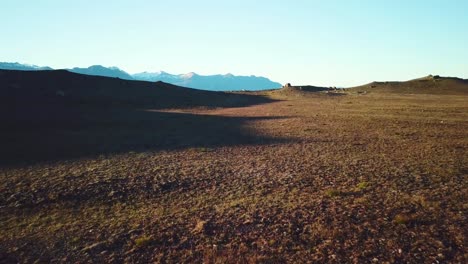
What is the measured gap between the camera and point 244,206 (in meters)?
15.9

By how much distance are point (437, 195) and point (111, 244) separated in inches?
587

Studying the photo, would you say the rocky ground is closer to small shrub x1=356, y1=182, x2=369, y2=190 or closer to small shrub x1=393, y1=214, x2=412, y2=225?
small shrub x1=393, y1=214, x2=412, y2=225

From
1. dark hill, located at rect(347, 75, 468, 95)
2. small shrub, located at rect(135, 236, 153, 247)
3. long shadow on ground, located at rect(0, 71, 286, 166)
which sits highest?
dark hill, located at rect(347, 75, 468, 95)

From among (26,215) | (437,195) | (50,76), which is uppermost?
(50,76)

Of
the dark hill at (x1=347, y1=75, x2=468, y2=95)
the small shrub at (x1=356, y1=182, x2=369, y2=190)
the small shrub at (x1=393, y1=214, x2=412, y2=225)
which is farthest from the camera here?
the dark hill at (x1=347, y1=75, x2=468, y2=95)

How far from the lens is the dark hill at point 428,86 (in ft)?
367

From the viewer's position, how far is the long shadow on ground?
30.6m

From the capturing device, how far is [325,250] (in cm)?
1170

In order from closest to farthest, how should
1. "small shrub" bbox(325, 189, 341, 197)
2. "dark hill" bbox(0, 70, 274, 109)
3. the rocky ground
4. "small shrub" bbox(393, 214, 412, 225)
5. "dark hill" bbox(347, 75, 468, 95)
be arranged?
the rocky ground, "small shrub" bbox(393, 214, 412, 225), "small shrub" bbox(325, 189, 341, 197), "dark hill" bbox(0, 70, 274, 109), "dark hill" bbox(347, 75, 468, 95)

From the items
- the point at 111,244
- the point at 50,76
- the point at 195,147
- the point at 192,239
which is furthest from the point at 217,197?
the point at 50,76

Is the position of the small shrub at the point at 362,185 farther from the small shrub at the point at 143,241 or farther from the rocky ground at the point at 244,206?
the small shrub at the point at 143,241

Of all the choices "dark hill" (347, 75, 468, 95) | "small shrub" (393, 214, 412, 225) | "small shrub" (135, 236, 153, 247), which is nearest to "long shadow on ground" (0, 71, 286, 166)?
"small shrub" (135, 236, 153, 247)

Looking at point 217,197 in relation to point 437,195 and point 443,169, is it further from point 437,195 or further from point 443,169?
point 443,169

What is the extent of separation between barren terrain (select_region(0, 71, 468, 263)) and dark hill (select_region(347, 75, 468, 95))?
91.8 metres
